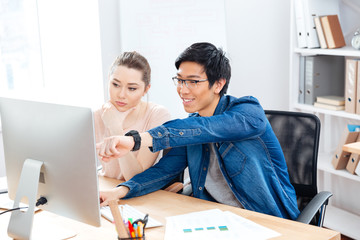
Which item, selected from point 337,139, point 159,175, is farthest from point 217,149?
point 337,139

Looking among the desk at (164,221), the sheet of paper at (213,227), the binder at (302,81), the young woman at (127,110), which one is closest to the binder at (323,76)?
the binder at (302,81)

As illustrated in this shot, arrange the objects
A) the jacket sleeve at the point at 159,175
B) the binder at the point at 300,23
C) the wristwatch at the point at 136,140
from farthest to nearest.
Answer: the binder at the point at 300,23
the jacket sleeve at the point at 159,175
the wristwatch at the point at 136,140

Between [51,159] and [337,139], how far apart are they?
8.04 feet

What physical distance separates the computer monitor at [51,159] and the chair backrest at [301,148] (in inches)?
37.7

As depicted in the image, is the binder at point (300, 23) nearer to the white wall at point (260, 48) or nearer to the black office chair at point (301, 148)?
the white wall at point (260, 48)

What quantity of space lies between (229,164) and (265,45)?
2098 mm

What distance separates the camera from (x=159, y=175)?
1.84m

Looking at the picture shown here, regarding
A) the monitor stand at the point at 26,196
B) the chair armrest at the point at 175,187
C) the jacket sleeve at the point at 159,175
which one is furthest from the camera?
the chair armrest at the point at 175,187

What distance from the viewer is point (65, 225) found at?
1.55 m

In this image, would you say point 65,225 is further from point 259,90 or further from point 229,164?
point 259,90

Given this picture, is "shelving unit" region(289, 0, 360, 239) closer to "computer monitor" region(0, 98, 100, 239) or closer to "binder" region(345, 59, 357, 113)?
"binder" region(345, 59, 357, 113)

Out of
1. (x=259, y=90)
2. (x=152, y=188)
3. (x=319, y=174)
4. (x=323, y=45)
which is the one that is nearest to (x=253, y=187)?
(x=152, y=188)

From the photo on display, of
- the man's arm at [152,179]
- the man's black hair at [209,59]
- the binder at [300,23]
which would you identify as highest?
the binder at [300,23]

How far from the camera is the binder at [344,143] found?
286 cm
